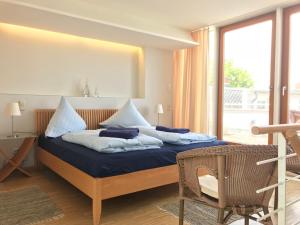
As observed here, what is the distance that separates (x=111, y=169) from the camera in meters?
2.25

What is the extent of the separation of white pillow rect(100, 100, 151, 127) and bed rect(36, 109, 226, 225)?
4.16 feet

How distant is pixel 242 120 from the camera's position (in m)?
4.78

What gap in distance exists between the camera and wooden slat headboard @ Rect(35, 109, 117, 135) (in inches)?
154

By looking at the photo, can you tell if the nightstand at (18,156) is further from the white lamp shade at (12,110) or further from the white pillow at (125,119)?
the white pillow at (125,119)

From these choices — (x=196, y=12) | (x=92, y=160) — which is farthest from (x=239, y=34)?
(x=92, y=160)

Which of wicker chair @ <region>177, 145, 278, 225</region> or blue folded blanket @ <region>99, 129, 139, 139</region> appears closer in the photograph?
wicker chair @ <region>177, 145, 278, 225</region>

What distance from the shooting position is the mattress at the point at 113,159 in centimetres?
223

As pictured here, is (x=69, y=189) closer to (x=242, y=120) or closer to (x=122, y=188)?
(x=122, y=188)

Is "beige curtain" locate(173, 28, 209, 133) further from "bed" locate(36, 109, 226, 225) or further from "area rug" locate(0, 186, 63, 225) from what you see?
"area rug" locate(0, 186, 63, 225)

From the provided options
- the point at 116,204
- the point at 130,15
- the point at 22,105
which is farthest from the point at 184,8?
the point at 116,204

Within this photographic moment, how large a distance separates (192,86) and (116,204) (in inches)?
127

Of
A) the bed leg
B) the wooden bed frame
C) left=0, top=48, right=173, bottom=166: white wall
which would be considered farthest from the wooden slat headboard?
the bed leg

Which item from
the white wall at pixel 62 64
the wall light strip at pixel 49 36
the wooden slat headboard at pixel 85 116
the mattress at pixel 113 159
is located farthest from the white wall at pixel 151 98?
the mattress at pixel 113 159

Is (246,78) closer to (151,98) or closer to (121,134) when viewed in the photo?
(151,98)
